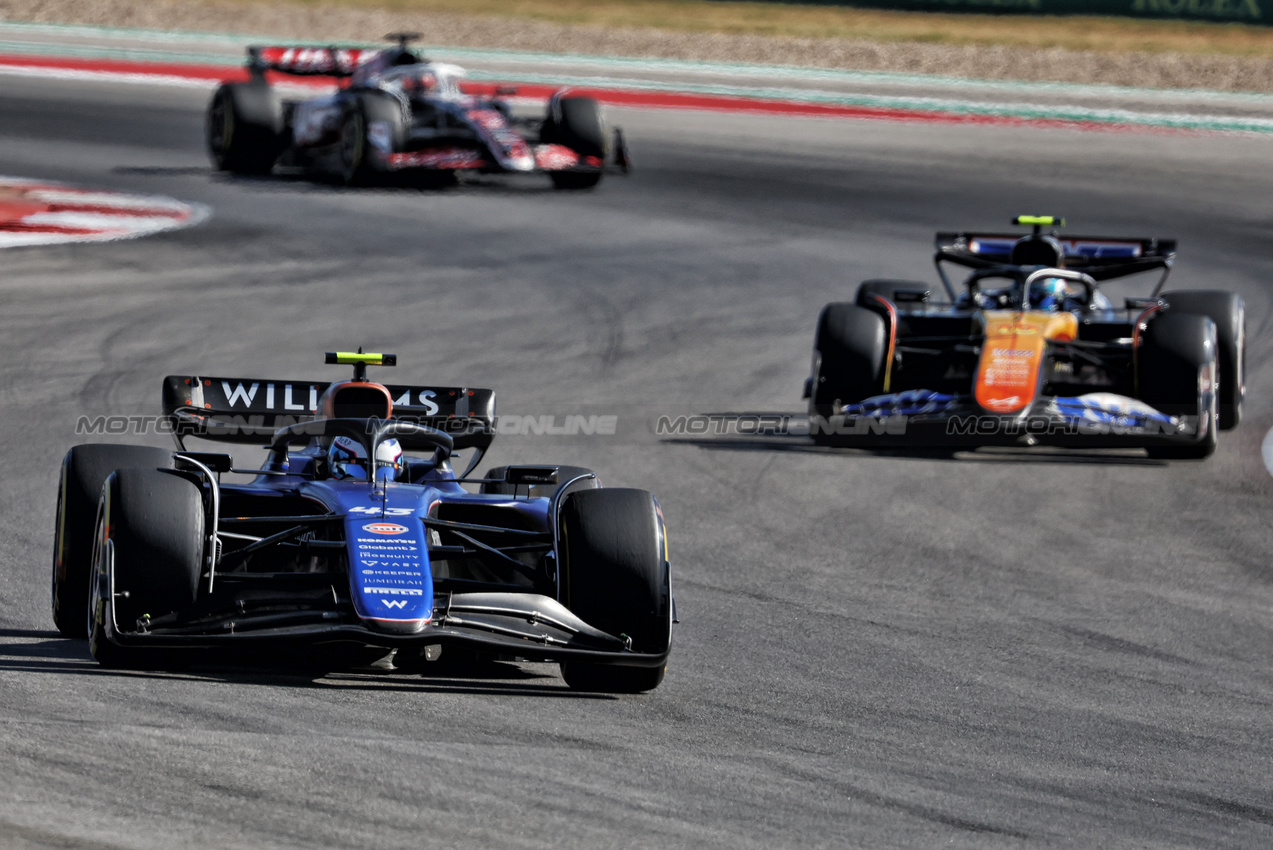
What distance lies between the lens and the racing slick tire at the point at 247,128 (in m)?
21.7

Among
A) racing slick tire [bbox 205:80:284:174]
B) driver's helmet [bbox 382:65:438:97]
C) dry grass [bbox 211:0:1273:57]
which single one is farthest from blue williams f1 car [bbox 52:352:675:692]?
dry grass [bbox 211:0:1273:57]

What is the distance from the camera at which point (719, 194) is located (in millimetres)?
21562

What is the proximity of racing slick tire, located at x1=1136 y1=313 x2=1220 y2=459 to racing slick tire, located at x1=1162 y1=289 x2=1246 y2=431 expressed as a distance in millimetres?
506

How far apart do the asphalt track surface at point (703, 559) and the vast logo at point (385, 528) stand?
0.54 metres

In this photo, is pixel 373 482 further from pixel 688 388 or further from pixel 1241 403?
pixel 1241 403

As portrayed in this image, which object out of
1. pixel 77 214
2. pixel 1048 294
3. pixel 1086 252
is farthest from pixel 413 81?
pixel 1048 294

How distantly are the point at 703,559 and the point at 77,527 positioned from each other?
3273 mm

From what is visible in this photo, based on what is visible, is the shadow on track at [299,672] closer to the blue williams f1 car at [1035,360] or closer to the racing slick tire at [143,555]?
the racing slick tire at [143,555]

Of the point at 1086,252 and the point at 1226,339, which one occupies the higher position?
the point at 1086,252

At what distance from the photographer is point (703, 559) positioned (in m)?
9.77

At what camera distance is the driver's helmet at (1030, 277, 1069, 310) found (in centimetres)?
1330

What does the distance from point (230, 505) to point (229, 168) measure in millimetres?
14696

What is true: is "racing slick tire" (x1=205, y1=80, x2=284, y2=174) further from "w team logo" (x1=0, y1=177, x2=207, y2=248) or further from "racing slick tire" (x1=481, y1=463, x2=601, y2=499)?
"racing slick tire" (x1=481, y1=463, x2=601, y2=499)

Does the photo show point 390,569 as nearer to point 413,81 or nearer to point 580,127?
point 580,127
